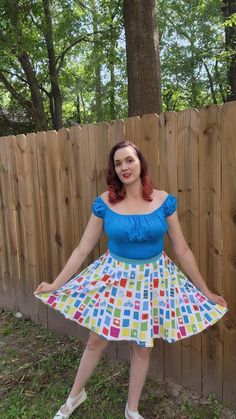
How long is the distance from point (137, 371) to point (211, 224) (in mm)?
1038

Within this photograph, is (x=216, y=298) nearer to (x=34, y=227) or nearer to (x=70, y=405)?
(x=70, y=405)

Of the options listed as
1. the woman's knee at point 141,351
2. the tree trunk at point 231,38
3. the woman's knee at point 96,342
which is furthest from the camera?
the tree trunk at point 231,38

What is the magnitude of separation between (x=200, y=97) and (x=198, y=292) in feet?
63.9

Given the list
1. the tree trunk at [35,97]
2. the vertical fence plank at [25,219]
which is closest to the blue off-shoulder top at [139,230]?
the vertical fence plank at [25,219]

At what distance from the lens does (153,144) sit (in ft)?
9.37

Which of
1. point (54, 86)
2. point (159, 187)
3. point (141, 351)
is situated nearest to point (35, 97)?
point (54, 86)

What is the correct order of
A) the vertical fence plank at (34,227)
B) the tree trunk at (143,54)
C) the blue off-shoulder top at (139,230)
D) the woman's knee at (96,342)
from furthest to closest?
the tree trunk at (143,54) < the vertical fence plank at (34,227) < the woman's knee at (96,342) < the blue off-shoulder top at (139,230)

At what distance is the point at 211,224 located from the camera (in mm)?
2633

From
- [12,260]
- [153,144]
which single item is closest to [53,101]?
[12,260]

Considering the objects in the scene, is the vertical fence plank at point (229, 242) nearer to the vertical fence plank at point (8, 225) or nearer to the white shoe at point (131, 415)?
the white shoe at point (131, 415)

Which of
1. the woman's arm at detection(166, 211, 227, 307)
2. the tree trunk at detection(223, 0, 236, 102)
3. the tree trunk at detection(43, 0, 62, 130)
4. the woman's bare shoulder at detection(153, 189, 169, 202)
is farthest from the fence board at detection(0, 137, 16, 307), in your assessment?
the tree trunk at detection(43, 0, 62, 130)

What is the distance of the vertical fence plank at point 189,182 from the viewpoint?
8.63 feet

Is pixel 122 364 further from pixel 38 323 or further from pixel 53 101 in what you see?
pixel 53 101

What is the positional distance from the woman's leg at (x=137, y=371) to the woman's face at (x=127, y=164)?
1.04 m
